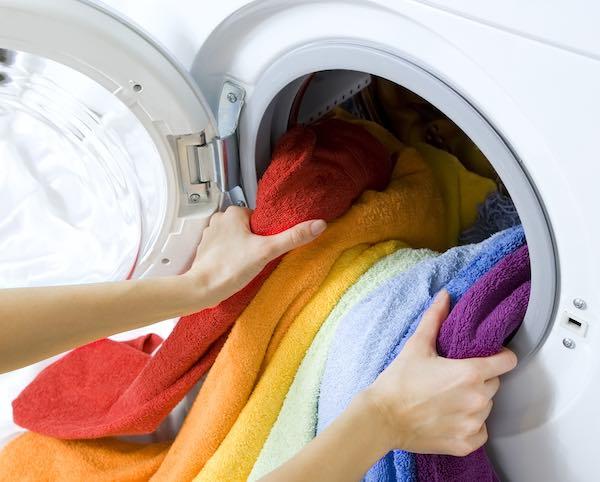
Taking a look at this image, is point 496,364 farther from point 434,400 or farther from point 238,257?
point 238,257

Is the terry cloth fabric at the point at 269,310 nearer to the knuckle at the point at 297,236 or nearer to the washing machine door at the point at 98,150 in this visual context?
the knuckle at the point at 297,236

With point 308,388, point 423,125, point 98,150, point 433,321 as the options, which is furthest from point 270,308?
point 423,125

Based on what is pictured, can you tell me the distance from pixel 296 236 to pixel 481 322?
0.75 feet

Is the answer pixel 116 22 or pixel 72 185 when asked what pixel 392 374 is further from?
pixel 72 185

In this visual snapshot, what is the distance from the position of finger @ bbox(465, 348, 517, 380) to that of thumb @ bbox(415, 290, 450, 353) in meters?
0.04

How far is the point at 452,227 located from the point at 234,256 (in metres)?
0.35

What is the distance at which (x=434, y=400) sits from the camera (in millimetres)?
707

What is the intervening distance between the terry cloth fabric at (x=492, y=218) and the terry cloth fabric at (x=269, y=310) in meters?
0.14

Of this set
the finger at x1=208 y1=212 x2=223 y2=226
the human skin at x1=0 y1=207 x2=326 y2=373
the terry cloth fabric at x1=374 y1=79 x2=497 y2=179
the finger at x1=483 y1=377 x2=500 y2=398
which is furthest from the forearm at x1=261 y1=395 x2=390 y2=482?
the terry cloth fabric at x1=374 y1=79 x2=497 y2=179

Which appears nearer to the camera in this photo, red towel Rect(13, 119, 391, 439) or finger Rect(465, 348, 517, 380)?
finger Rect(465, 348, 517, 380)

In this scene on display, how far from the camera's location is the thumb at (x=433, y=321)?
0.73 m

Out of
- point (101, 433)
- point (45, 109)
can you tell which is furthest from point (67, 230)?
point (101, 433)

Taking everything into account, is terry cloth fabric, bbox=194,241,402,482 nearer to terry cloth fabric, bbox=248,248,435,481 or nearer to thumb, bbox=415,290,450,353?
terry cloth fabric, bbox=248,248,435,481

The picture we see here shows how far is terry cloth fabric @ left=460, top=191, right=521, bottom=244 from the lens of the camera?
38.7 inches
